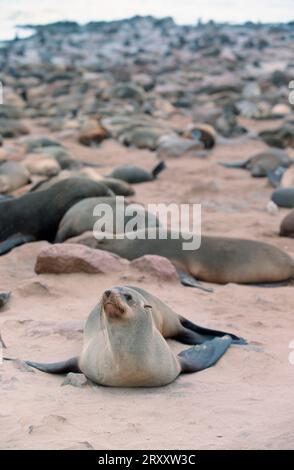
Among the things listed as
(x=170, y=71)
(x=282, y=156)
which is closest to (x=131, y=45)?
(x=170, y=71)

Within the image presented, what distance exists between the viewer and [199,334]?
3.78m

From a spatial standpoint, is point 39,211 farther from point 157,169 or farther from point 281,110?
point 281,110

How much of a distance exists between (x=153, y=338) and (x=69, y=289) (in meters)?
1.50

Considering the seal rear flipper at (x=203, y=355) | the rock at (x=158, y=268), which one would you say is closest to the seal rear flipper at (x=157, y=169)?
the rock at (x=158, y=268)

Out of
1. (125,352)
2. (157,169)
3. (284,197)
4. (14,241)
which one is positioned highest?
(125,352)

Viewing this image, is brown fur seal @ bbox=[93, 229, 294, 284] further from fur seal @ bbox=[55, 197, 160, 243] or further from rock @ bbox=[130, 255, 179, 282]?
fur seal @ bbox=[55, 197, 160, 243]

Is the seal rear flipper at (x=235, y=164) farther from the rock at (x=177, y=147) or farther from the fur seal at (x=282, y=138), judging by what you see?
the fur seal at (x=282, y=138)

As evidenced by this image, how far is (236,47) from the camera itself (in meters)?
34.5

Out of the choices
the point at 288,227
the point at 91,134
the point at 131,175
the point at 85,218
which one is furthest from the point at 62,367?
the point at 91,134

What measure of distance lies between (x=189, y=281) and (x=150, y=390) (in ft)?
5.91

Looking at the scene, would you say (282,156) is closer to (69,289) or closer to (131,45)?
(69,289)

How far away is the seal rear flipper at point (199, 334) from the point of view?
3715mm

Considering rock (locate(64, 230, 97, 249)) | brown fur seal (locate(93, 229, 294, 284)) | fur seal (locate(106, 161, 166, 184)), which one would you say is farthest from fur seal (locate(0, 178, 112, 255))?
fur seal (locate(106, 161, 166, 184))

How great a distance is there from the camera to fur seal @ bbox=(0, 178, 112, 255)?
594 cm
